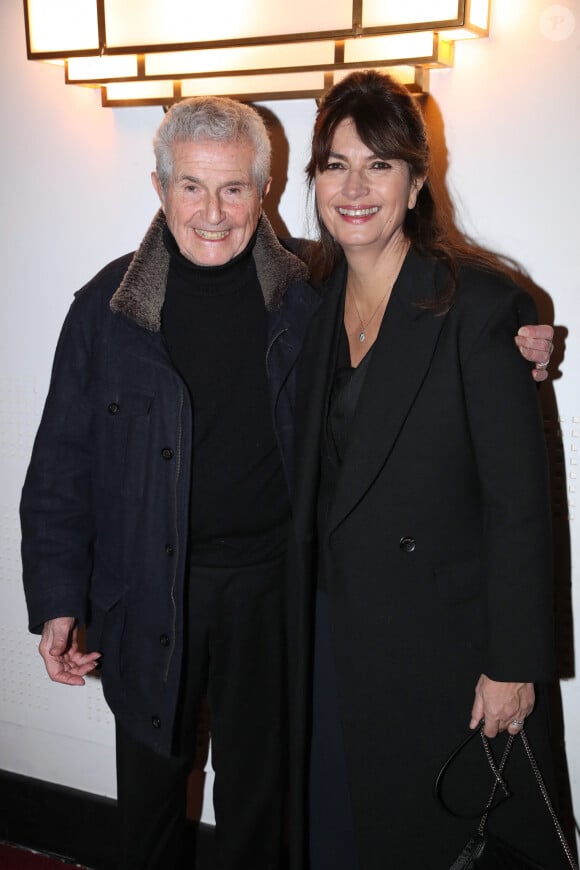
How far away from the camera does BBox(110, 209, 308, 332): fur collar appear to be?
196 cm

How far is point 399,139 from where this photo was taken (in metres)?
1.75

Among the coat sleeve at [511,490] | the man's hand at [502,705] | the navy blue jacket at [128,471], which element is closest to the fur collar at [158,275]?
the navy blue jacket at [128,471]

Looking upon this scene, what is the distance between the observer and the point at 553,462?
2.18m

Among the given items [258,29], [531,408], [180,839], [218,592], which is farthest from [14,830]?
[258,29]

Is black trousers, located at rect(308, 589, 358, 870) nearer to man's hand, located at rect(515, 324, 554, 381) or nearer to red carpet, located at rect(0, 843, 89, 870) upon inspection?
man's hand, located at rect(515, 324, 554, 381)

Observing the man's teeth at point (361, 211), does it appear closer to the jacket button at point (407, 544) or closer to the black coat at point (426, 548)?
the black coat at point (426, 548)

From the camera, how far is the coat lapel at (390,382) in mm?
1717

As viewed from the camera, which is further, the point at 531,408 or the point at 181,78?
the point at 181,78

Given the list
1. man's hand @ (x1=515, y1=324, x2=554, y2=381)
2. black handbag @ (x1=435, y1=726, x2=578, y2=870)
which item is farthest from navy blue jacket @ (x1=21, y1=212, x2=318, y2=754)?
black handbag @ (x1=435, y1=726, x2=578, y2=870)

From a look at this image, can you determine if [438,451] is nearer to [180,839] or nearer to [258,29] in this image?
[258,29]

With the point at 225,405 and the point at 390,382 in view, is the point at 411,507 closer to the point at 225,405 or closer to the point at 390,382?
the point at 390,382

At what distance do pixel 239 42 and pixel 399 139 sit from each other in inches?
21.0

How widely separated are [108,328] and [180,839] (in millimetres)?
1199

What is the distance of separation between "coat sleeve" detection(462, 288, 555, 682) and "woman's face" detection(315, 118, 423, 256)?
0.91ft
